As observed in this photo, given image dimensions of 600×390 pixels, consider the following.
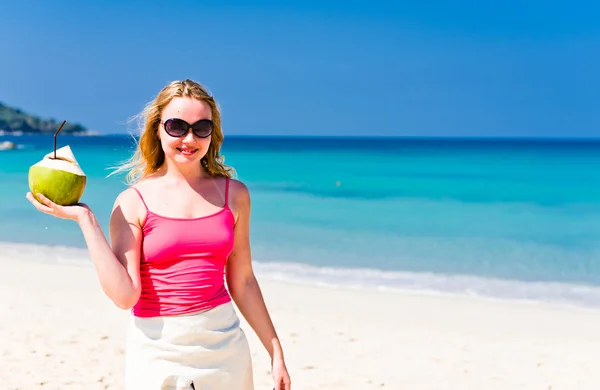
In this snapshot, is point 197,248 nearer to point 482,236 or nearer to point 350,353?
point 350,353

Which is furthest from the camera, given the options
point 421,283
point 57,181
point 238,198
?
point 421,283

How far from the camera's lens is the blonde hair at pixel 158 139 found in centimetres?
236

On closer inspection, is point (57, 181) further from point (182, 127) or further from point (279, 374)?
point (279, 374)

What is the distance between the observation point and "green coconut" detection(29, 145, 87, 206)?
207cm

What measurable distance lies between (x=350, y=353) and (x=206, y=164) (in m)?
4.56

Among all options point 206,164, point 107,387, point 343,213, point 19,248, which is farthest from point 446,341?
point 343,213

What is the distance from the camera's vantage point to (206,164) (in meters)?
2.52

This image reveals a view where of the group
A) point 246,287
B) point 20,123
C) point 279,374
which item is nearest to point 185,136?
point 246,287

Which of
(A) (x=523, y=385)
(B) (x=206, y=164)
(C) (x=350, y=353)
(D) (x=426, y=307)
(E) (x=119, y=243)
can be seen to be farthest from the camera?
(D) (x=426, y=307)

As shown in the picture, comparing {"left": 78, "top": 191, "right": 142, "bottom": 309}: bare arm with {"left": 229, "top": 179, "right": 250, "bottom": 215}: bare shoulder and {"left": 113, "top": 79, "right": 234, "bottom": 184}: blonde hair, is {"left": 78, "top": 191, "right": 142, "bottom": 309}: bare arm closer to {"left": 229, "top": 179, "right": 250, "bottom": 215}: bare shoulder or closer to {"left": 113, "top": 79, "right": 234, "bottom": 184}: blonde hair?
{"left": 113, "top": 79, "right": 234, "bottom": 184}: blonde hair

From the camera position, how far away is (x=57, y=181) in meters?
2.07

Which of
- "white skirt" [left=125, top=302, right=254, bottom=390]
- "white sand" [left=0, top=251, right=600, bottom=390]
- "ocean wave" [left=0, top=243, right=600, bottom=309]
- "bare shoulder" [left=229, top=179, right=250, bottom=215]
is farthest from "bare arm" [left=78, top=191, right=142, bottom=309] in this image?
"ocean wave" [left=0, top=243, right=600, bottom=309]

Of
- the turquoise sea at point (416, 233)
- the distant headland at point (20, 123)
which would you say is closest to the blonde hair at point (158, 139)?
the turquoise sea at point (416, 233)

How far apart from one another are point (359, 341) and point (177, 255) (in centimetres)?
511
